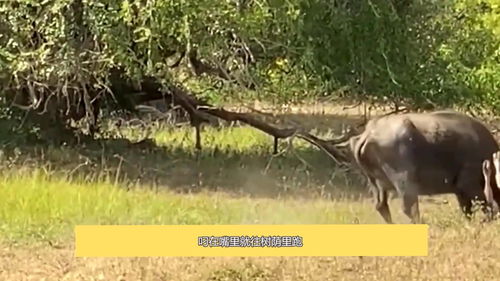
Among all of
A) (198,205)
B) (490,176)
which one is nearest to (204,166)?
(198,205)

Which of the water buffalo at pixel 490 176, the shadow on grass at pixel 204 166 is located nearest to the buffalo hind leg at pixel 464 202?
the water buffalo at pixel 490 176

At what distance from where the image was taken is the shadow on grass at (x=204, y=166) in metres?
12.9

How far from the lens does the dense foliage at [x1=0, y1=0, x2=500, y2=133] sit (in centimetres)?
1245

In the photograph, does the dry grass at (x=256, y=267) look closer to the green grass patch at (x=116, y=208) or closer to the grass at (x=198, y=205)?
the grass at (x=198, y=205)

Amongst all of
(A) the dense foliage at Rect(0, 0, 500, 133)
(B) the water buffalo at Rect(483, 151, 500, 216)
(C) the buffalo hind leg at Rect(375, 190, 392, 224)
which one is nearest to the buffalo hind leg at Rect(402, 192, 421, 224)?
(C) the buffalo hind leg at Rect(375, 190, 392, 224)

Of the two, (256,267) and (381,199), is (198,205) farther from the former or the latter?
(256,267)

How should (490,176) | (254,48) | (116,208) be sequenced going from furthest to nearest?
(254,48)
(490,176)
(116,208)

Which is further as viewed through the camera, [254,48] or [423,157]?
[254,48]

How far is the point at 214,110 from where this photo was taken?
607 inches

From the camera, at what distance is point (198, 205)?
10773mm
